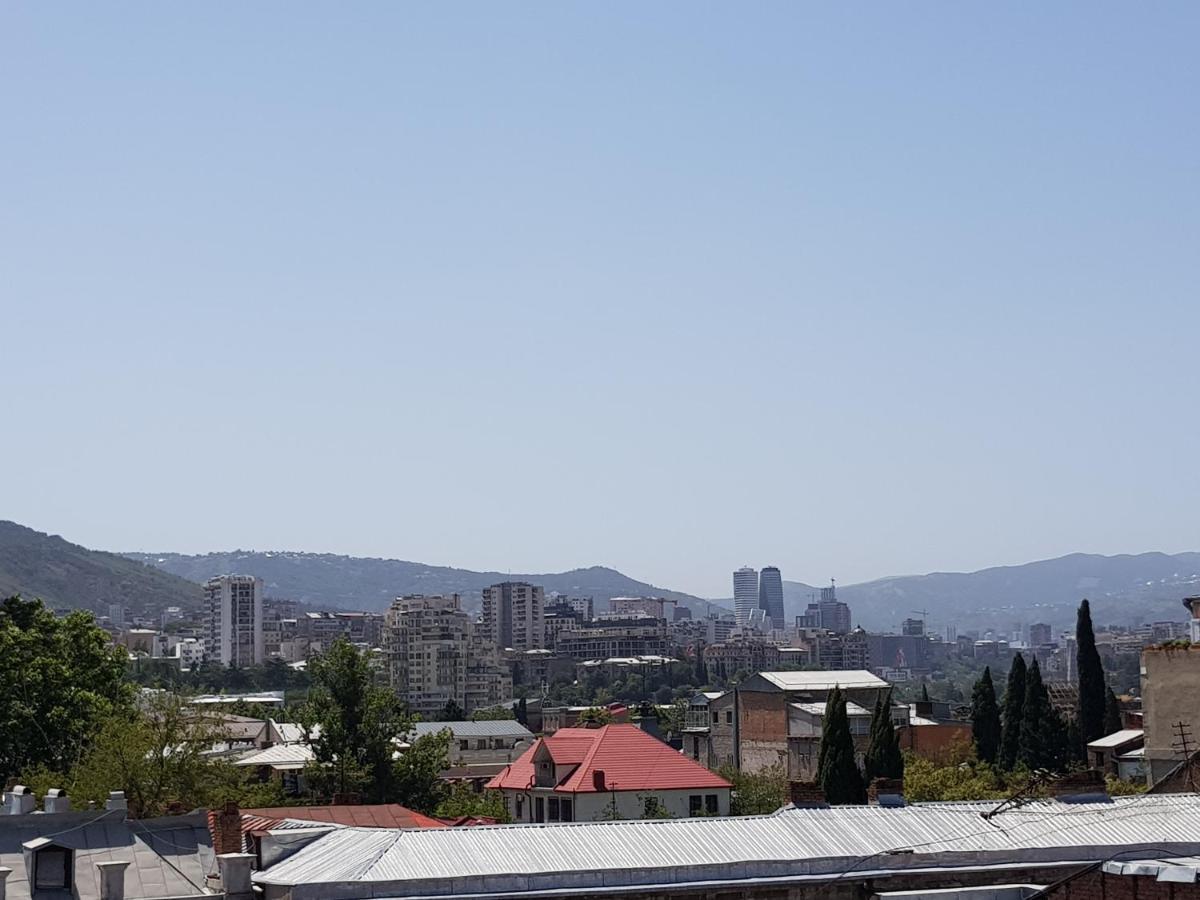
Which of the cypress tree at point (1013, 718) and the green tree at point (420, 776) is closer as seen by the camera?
the green tree at point (420, 776)

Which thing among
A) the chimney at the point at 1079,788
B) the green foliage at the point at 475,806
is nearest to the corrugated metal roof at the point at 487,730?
the green foliage at the point at 475,806

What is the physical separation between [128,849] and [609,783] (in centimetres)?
3731

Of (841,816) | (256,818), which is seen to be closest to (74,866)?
(256,818)

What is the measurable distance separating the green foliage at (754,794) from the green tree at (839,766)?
7.80 feet

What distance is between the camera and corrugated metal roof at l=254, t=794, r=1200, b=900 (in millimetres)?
27859

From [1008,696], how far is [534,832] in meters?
71.9

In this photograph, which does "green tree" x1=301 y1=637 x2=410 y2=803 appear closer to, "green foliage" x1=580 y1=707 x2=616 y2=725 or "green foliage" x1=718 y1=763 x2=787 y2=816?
"green foliage" x1=718 y1=763 x2=787 y2=816

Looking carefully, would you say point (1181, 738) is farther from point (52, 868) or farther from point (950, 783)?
point (52, 868)

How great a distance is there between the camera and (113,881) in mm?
30109

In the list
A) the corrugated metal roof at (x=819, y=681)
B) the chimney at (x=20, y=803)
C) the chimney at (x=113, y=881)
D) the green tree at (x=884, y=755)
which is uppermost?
the chimney at (x=20, y=803)

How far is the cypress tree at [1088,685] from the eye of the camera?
99.4 meters

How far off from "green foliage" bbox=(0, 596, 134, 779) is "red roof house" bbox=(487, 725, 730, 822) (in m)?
15.7

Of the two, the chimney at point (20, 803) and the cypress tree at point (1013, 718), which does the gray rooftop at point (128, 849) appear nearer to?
the chimney at point (20, 803)

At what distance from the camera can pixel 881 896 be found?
28672mm
